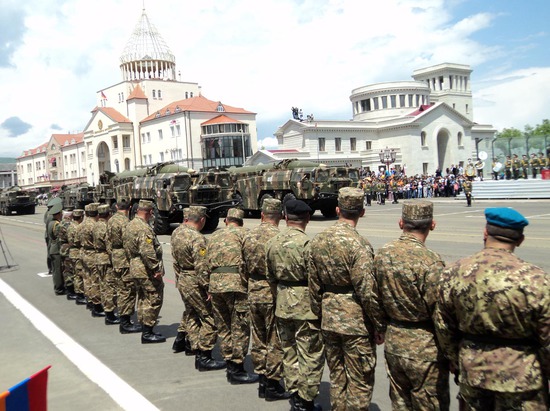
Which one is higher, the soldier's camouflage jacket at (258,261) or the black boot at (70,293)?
the soldier's camouflage jacket at (258,261)

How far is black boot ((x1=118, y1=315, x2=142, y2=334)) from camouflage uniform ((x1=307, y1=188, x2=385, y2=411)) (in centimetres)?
392

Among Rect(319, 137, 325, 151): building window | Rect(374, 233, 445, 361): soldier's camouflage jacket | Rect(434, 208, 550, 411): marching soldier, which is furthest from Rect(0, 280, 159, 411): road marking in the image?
Rect(319, 137, 325, 151): building window

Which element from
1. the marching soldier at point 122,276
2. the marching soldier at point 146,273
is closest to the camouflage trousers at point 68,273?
the marching soldier at point 122,276

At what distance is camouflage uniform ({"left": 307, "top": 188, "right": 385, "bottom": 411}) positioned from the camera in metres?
3.74

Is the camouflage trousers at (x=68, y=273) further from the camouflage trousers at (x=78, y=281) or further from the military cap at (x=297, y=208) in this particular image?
the military cap at (x=297, y=208)

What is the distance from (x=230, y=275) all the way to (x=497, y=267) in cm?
293

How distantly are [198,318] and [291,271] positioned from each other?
1.88 meters

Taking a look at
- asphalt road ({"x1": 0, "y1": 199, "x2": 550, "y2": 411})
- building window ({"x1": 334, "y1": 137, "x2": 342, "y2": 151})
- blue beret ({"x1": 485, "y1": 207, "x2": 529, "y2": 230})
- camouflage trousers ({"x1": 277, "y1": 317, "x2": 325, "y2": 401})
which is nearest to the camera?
blue beret ({"x1": 485, "y1": 207, "x2": 529, "y2": 230})

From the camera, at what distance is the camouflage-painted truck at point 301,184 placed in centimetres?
2066

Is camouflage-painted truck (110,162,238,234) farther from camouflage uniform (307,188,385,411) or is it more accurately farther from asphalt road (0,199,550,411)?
camouflage uniform (307,188,385,411)

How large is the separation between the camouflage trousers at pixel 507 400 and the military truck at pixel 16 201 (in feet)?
135

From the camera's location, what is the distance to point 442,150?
6675 centimetres

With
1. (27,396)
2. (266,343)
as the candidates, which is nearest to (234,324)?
(266,343)

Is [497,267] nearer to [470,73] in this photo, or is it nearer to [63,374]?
[63,374]
